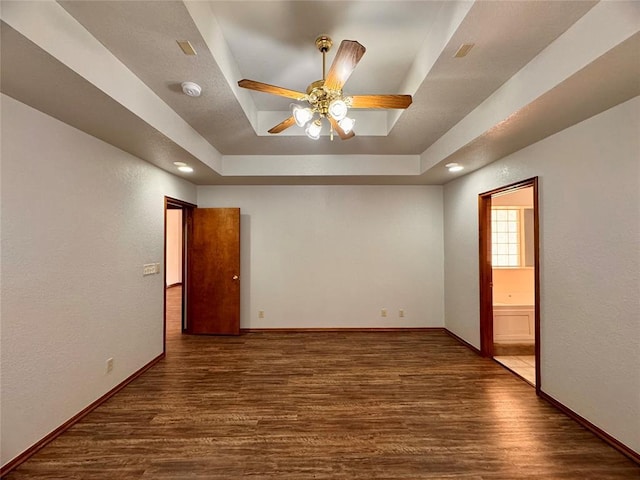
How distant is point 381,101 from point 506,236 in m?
3.86

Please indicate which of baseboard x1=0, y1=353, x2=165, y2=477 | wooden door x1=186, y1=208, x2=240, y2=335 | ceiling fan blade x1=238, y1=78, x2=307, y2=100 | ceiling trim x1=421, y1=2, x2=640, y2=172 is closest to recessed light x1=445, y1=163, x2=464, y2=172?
ceiling trim x1=421, y1=2, x2=640, y2=172

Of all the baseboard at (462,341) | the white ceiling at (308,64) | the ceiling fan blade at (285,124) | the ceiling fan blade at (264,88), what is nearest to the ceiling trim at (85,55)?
the white ceiling at (308,64)

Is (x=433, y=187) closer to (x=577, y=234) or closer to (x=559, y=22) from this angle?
(x=577, y=234)

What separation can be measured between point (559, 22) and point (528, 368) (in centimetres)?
326

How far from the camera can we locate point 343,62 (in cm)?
160

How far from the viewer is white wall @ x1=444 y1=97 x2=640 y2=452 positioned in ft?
6.05

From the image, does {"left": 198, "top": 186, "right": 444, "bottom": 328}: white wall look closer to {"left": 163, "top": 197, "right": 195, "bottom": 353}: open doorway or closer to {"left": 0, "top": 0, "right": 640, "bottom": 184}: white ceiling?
{"left": 163, "top": 197, "right": 195, "bottom": 353}: open doorway

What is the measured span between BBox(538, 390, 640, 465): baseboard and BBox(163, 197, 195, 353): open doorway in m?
4.15

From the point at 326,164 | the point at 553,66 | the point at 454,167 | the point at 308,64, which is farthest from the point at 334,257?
the point at 553,66

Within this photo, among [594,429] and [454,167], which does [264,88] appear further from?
[594,429]

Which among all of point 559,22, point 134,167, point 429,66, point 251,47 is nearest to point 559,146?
point 559,22

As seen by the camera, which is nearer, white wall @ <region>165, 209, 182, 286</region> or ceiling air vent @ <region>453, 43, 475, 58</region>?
ceiling air vent @ <region>453, 43, 475, 58</region>

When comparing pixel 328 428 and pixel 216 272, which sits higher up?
pixel 216 272

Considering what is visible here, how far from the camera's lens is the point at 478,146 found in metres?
2.71
